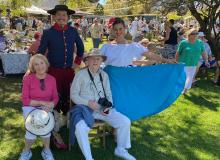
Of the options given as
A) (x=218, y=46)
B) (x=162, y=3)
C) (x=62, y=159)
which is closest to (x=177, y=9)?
(x=162, y=3)

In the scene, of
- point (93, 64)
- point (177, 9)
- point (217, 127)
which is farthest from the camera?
point (177, 9)

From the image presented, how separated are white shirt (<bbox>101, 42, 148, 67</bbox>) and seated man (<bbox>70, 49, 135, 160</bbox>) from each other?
0.25 meters

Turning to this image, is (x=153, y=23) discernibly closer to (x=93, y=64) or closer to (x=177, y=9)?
(x=177, y=9)

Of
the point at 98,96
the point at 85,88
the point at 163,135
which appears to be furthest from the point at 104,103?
the point at 163,135

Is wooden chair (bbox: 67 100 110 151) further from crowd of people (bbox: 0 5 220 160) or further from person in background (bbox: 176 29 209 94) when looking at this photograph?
person in background (bbox: 176 29 209 94)

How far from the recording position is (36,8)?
3538cm

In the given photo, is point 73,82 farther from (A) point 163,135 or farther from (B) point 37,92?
(A) point 163,135

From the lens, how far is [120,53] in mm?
5453

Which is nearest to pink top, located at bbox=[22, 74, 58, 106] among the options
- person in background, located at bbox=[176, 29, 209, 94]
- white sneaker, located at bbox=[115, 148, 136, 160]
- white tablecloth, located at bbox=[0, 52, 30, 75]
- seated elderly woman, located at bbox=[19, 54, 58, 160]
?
seated elderly woman, located at bbox=[19, 54, 58, 160]

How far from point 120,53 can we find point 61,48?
0.84m

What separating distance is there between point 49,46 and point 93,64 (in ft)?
2.52

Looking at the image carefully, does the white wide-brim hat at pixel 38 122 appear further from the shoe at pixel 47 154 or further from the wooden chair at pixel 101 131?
the wooden chair at pixel 101 131

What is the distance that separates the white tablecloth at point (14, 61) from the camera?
11.1 m

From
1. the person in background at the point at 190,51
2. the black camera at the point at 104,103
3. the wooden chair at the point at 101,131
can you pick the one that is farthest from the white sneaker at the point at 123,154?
the person in background at the point at 190,51
